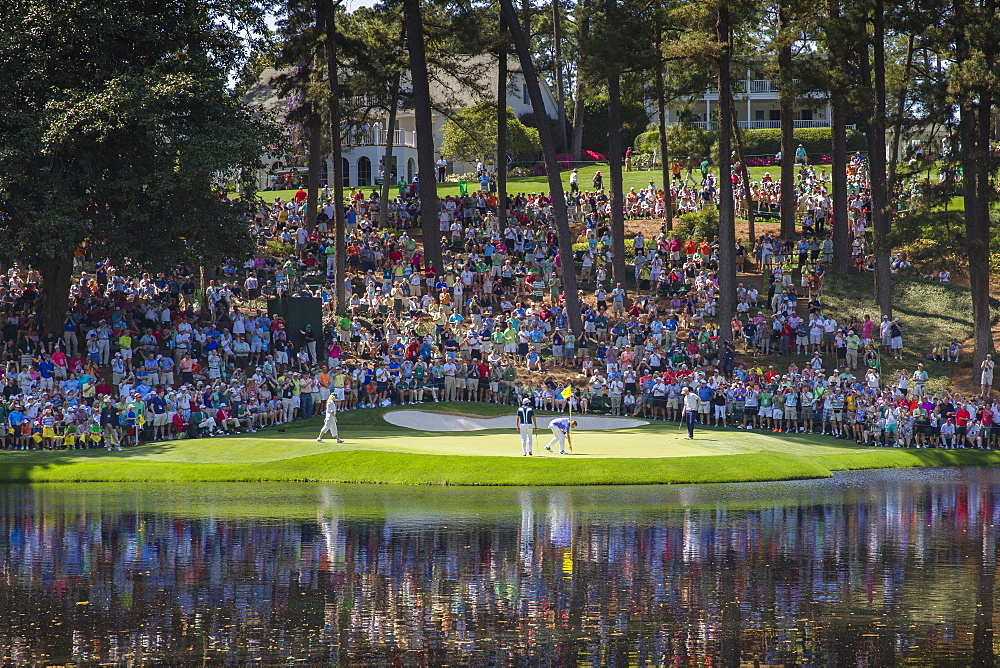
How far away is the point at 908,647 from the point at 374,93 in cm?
4162

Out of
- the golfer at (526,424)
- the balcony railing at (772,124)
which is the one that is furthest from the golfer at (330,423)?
the balcony railing at (772,124)

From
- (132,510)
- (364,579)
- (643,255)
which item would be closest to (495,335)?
(643,255)

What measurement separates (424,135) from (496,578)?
110ft

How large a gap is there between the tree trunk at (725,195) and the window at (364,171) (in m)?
37.7

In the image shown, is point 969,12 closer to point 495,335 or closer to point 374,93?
point 495,335

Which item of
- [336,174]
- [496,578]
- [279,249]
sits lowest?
[496,578]

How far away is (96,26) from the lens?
124 ft

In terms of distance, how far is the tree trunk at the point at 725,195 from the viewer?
43.2 meters

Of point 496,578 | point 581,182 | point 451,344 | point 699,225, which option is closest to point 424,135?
point 451,344

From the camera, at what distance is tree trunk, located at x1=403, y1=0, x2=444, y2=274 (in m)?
48.8

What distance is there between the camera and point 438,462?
30.2 meters

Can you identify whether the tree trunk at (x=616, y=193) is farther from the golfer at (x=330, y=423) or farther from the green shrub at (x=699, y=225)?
the golfer at (x=330, y=423)

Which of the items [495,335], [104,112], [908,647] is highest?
[104,112]

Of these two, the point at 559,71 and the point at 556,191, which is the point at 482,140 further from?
the point at 556,191
